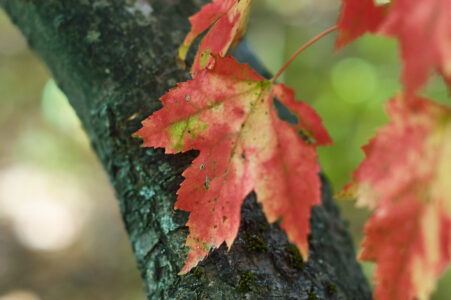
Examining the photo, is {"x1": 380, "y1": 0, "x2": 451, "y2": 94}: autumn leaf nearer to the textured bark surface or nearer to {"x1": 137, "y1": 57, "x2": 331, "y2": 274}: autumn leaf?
{"x1": 137, "y1": 57, "x2": 331, "y2": 274}: autumn leaf

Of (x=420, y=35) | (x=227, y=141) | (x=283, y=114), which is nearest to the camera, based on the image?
(x=420, y=35)

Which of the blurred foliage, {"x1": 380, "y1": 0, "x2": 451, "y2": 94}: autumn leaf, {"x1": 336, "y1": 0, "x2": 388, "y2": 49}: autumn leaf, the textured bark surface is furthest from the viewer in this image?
the blurred foliage

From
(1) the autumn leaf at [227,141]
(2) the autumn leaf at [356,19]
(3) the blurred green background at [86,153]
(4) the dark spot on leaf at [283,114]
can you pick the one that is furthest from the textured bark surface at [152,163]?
(3) the blurred green background at [86,153]

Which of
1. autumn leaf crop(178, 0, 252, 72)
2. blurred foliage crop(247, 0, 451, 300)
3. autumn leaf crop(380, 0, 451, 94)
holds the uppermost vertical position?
blurred foliage crop(247, 0, 451, 300)

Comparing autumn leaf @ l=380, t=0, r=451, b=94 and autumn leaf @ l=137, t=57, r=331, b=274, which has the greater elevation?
autumn leaf @ l=137, t=57, r=331, b=274

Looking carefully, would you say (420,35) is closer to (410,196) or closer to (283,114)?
(410,196)

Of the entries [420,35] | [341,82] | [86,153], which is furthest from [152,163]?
[86,153]

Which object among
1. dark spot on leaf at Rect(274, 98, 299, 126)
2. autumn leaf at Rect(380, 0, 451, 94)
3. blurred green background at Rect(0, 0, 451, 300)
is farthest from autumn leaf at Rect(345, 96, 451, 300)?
blurred green background at Rect(0, 0, 451, 300)
